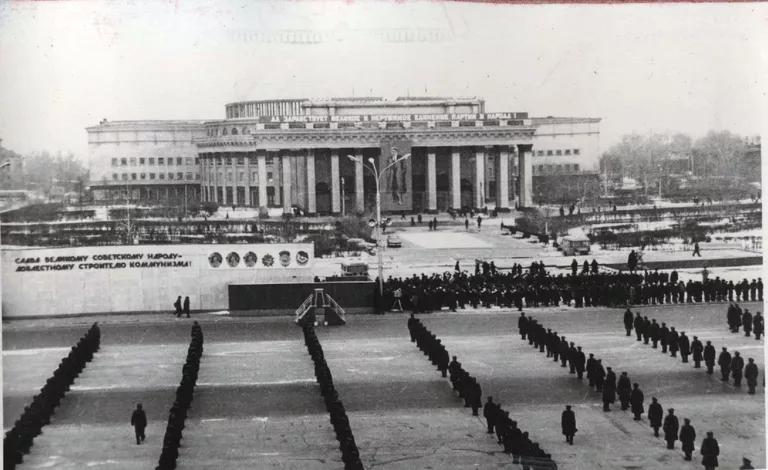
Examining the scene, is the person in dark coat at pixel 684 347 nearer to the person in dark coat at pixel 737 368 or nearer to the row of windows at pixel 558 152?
the person in dark coat at pixel 737 368

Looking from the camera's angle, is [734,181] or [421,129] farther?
[421,129]

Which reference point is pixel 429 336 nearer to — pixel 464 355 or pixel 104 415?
pixel 464 355

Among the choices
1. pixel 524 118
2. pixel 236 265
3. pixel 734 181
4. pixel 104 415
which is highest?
pixel 524 118

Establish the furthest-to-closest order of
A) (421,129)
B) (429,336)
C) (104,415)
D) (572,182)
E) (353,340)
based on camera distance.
A: (421,129), (572,182), (353,340), (429,336), (104,415)

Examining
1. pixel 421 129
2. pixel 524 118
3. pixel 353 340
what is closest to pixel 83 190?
pixel 353 340

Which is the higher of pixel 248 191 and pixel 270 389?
pixel 248 191

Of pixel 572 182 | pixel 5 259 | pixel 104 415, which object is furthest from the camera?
pixel 572 182
